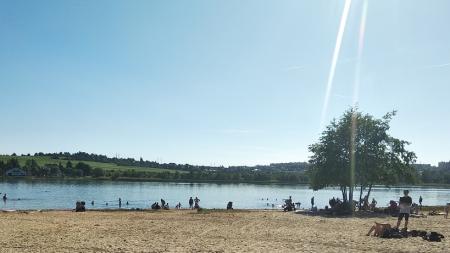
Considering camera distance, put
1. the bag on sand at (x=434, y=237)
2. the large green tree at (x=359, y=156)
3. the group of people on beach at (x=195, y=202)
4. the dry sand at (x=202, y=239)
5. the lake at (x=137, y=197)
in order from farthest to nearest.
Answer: the lake at (x=137, y=197)
the group of people on beach at (x=195, y=202)
the large green tree at (x=359, y=156)
the bag on sand at (x=434, y=237)
the dry sand at (x=202, y=239)

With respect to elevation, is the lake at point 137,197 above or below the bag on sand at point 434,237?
below

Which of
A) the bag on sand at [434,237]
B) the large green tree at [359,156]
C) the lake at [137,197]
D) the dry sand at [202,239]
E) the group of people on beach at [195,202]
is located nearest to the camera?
the dry sand at [202,239]

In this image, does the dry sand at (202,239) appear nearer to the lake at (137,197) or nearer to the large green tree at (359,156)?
the large green tree at (359,156)

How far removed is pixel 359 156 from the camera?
1853 inches

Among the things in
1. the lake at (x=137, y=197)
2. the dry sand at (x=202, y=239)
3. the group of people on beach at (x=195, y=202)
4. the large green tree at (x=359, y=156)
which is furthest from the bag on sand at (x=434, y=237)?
the lake at (x=137, y=197)

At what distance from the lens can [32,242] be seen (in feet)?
68.3

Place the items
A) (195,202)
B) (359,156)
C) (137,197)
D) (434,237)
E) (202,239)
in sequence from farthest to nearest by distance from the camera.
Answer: (137,197)
(195,202)
(359,156)
(202,239)
(434,237)

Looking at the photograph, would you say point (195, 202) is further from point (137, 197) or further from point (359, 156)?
point (137, 197)

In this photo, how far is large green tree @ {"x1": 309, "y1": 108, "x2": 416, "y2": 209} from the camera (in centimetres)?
4709

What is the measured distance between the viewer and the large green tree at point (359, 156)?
A: 155ft

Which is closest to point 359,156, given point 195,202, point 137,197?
point 195,202

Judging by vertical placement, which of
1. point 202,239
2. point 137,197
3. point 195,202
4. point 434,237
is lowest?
point 137,197

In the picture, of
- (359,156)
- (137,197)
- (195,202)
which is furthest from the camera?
(137,197)

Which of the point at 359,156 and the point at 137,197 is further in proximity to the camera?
the point at 137,197
